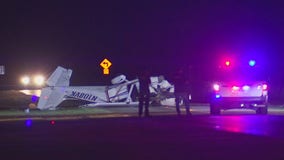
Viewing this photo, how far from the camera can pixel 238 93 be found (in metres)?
23.6

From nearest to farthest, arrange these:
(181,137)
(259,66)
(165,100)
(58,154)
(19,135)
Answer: (58,154) < (181,137) < (19,135) < (259,66) < (165,100)

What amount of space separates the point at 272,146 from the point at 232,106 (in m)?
11.8

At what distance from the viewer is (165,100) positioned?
116ft

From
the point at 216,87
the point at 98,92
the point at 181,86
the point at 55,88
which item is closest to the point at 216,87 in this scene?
the point at 216,87

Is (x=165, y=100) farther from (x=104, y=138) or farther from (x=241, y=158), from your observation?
(x=241, y=158)

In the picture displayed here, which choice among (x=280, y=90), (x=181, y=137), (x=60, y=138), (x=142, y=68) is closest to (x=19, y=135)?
(x=60, y=138)

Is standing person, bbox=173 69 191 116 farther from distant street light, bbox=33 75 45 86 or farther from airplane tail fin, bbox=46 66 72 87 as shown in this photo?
distant street light, bbox=33 75 45 86

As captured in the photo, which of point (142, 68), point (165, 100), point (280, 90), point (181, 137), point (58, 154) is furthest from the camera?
point (280, 90)

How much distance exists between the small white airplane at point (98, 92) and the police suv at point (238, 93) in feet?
34.8

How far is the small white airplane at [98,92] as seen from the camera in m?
34.7

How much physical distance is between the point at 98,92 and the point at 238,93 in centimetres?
1467

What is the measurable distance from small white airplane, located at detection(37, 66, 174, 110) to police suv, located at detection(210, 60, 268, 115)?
10.6 m

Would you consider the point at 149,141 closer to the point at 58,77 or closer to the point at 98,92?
the point at 58,77

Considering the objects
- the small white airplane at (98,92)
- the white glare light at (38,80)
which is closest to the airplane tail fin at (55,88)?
the small white airplane at (98,92)
